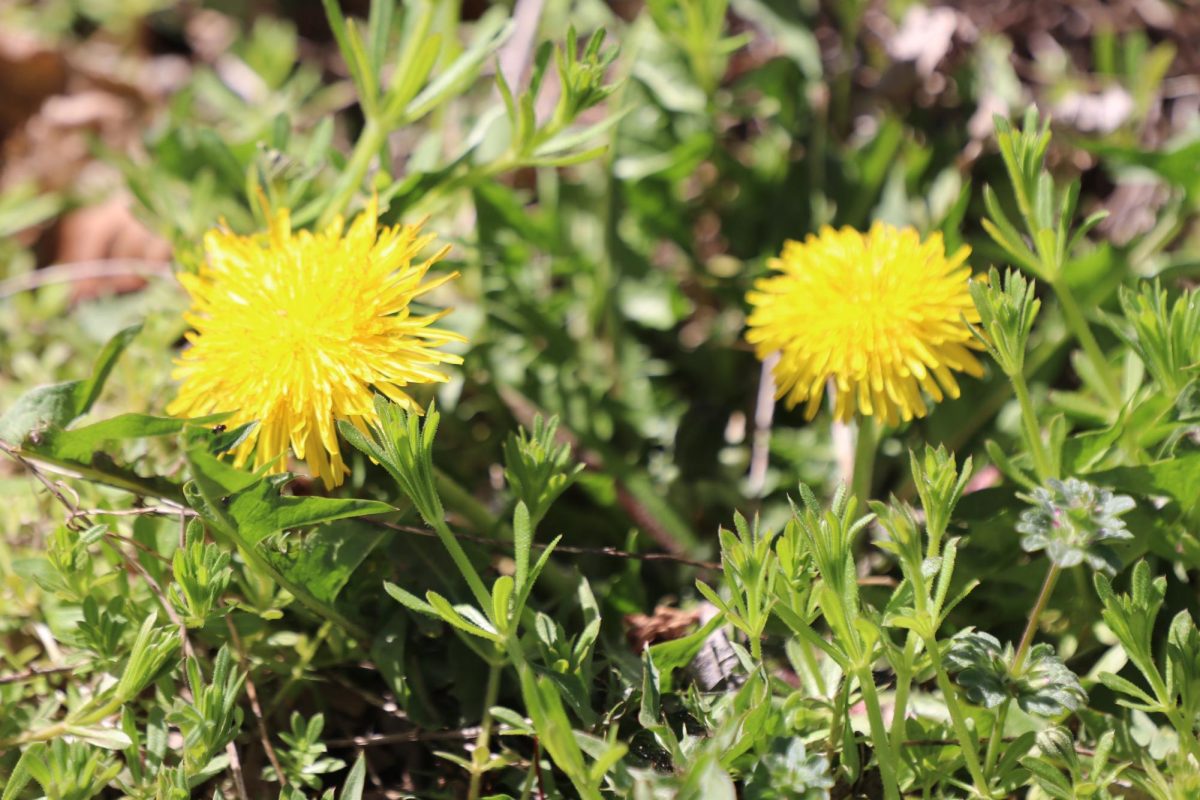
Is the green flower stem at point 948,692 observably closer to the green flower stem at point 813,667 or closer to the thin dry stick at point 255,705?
the green flower stem at point 813,667

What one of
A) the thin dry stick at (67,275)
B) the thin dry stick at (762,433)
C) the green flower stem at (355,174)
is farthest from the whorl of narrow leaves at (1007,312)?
the thin dry stick at (67,275)

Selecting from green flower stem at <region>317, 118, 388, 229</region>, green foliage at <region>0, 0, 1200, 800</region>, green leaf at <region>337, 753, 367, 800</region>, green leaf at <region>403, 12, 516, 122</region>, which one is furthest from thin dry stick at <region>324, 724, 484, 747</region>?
green leaf at <region>403, 12, 516, 122</region>

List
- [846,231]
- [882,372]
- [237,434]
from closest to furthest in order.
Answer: [237,434]
[882,372]
[846,231]

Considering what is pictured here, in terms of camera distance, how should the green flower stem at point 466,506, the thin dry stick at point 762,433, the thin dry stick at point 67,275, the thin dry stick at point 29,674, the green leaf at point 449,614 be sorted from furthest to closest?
the thin dry stick at point 67,275 → the thin dry stick at point 762,433 → the green flower stem at point 466,506 → the thin dry stick at point 29,674 → the green leaf at point 449,614

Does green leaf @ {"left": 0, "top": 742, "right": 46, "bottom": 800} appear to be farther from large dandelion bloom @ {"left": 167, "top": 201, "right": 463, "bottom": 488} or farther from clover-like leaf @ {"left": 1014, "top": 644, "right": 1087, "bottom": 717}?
clover-like leaf @ {"left": 1014, "top": 644, "right": 1087, "bottom": 717}

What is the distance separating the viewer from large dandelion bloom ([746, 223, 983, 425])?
1501mm

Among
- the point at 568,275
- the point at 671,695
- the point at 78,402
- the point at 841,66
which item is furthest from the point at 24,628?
the point at 841,66

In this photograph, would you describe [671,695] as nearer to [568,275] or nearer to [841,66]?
[568,275]

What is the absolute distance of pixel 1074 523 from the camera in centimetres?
128

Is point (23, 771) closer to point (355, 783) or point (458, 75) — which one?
point (355, 783)

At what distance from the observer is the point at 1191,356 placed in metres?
1.46

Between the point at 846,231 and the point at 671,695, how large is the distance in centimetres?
79

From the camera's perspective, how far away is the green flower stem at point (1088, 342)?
1.61 meters

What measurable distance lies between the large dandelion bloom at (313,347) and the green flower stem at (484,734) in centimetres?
38
